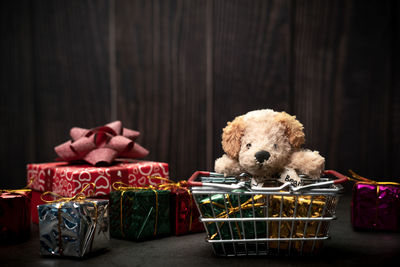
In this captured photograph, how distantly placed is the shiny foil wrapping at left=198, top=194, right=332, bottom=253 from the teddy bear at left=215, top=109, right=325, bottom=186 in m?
0.10

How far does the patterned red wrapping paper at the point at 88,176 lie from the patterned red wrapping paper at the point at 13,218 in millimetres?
120

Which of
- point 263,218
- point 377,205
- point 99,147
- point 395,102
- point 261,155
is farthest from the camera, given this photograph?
point 395,102

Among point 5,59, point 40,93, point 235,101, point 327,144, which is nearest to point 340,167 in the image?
point 327,144

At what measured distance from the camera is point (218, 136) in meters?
1.49

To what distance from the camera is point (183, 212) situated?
998 millimetres

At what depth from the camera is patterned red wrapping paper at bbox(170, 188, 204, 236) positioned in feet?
3.25

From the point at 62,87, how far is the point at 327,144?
101 cm

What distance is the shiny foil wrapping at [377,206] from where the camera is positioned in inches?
38.5

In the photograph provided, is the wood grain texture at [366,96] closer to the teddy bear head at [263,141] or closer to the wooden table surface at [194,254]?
the wooden table surface at [194,254]

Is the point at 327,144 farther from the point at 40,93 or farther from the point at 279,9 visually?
the point at 40,93

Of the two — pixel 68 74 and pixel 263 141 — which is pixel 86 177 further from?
pixel 68 74

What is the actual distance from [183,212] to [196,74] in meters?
0.65

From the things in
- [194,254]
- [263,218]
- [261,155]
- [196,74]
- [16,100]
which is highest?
[196,74]

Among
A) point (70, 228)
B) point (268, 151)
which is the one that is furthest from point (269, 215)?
point (70, 228)
